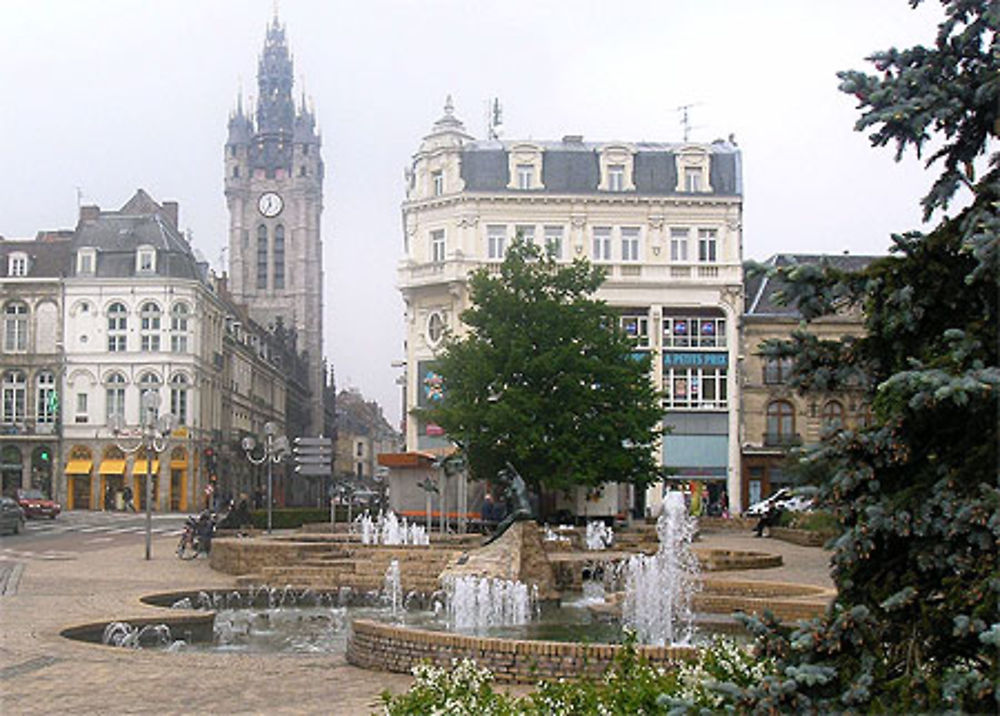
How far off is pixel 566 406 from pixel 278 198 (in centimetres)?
10093

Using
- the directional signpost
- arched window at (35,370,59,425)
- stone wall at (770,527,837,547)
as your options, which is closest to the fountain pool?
the directional signpost

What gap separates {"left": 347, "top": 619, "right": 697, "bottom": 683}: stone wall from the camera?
11695mm

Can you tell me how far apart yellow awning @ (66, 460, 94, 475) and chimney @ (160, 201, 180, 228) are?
1785 cm

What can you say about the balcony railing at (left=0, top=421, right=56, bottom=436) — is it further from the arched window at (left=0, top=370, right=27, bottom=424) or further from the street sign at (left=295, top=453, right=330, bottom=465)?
the street sign at (left=295, top=453, right=330, bottom=465)

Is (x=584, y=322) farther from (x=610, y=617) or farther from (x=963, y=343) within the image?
(x=963, y=343)

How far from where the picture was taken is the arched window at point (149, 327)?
238 feet

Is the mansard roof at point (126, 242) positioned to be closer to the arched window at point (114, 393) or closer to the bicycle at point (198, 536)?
the arched window at point (114, 393)

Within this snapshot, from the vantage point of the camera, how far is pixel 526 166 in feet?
200

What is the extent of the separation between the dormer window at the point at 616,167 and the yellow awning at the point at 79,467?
3104 cm

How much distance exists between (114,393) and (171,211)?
51.5 feet

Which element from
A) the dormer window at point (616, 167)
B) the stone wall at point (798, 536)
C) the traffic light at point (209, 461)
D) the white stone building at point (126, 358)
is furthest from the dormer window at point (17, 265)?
the stone wall at point (798, 536)

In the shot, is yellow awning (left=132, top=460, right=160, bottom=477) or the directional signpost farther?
yellow awning (left=132, top=460, right=160, bottom=477)

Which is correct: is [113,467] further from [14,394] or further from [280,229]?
[280,229]

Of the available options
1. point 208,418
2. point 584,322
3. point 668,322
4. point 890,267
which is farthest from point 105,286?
point 890,267
